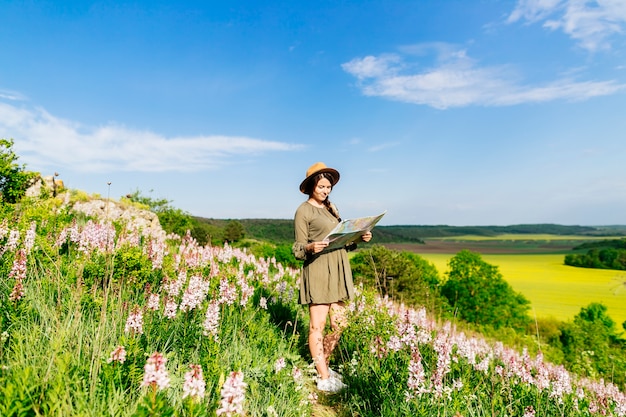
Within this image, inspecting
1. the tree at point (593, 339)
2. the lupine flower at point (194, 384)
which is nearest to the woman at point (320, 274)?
the lupine flower at point (194, 384)

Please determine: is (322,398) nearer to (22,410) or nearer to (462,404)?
(462,404)

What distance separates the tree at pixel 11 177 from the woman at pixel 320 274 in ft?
42.4

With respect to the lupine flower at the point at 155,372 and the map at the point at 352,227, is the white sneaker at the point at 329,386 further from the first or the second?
the lupine flower at the point at 155,372

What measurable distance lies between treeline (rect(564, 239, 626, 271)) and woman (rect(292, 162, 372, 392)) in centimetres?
3700

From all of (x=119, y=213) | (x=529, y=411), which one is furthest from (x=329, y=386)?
(x=119, y=213)

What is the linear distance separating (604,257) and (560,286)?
779 centimetres

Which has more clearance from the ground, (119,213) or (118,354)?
(119,213)

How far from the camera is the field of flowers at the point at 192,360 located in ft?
7.59

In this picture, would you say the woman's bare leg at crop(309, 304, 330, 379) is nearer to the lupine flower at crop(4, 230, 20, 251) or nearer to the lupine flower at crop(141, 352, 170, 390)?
the lupine flower at crop(141, 352, 170, 390)

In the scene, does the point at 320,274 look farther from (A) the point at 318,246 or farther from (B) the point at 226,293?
(B) the point at 226,293

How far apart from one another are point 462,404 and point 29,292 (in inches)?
192

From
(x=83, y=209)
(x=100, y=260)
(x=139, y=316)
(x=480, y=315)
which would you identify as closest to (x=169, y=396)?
(x=139, y=316)

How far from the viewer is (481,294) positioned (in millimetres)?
18031

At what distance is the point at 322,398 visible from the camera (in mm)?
4633
